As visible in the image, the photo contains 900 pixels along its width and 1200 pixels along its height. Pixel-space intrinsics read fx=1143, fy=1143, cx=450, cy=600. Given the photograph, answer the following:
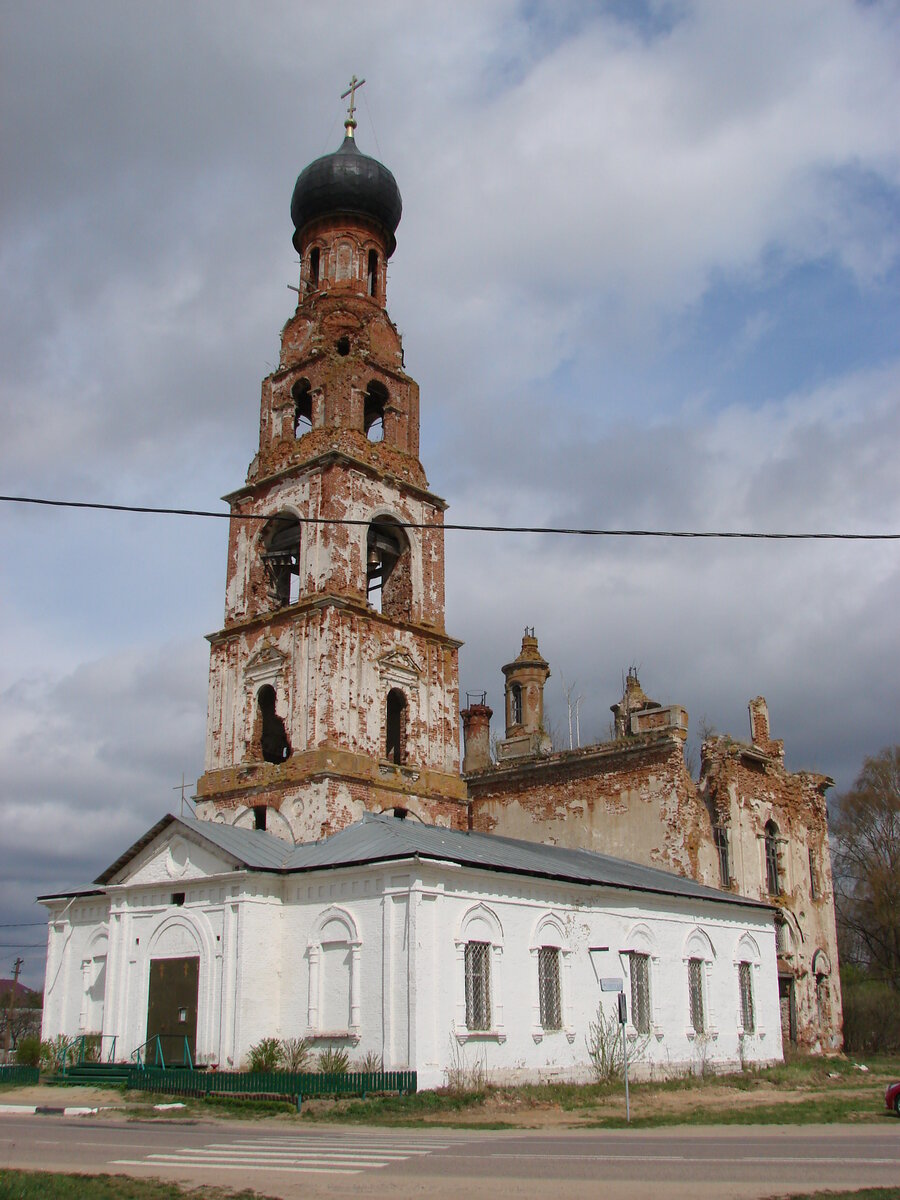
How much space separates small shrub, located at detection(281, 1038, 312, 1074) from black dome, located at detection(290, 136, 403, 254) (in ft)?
69.2

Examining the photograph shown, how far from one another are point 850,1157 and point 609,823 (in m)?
19.3

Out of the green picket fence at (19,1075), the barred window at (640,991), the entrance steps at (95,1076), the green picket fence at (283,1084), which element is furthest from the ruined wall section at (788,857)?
the green picket fence at (19,1075)

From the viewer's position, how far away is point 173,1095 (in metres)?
18.1

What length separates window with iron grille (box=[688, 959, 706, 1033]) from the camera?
83.1 ft

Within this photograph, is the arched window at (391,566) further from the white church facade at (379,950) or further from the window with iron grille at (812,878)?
the window with iron grille at (812,878)

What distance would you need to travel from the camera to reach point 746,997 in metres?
27.4

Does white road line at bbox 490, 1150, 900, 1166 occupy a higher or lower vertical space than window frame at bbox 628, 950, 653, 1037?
lower

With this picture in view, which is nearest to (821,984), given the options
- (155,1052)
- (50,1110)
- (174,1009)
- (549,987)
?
(549,987)

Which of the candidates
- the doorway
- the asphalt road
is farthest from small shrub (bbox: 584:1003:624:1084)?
the doorway

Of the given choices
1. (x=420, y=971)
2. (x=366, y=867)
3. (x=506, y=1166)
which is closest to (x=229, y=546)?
(x=366, y=867)

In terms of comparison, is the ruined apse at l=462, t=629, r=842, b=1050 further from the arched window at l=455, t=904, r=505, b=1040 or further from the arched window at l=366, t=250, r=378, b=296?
the arched window at l=366, t=250, r=378, b=296

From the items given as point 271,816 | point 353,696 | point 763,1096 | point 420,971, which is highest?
point 353,696

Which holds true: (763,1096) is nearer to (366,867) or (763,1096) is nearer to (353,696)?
(366,867)

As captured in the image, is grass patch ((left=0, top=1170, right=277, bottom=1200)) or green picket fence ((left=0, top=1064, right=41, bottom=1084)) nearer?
grass patch ((left=0, top=1170, right=277, bottom=1200))
